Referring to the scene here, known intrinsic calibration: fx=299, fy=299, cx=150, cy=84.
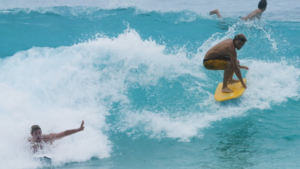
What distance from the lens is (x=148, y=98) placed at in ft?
24.3

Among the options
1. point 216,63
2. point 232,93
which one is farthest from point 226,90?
point 216,63

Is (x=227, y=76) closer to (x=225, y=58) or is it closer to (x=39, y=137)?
(x=225, y=58)

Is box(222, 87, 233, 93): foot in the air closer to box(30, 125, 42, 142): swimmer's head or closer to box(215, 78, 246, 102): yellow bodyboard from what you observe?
box(215, 78, 246, 102): yellow bodyboard

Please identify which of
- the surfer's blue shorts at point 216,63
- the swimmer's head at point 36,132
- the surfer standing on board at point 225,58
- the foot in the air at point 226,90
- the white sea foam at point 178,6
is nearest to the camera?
the swimmer's head at point 36,132

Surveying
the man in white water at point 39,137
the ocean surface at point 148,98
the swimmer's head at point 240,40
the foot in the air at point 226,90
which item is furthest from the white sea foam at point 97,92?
the swimmer's head at point 240,40

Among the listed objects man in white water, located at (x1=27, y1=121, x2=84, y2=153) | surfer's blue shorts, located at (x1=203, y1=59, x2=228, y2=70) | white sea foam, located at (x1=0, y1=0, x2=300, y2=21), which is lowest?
man in white water, located at (x1=27, y1=121, x2=84, y2=153)

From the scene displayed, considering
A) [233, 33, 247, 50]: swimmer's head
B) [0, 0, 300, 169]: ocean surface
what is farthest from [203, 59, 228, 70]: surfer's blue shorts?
[0, 0, 300, 169]: ocean surface

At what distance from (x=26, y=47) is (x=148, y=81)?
5.92 meters

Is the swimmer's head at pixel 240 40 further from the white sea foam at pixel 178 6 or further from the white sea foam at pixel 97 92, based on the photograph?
the white sea foam at pixel 178 6

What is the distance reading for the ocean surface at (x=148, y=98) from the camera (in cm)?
518

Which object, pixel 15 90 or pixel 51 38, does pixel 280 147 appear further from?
pixel 51 38

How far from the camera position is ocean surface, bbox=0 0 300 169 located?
5.18 meters

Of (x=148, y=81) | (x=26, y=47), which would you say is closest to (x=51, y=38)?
(x=26, y=47)

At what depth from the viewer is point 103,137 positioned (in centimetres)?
598
